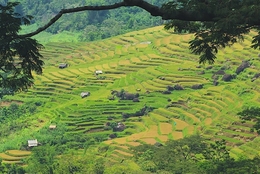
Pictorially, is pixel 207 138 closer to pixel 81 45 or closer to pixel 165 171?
pixel 165 171

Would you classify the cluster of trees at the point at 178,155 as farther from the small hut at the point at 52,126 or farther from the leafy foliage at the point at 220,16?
the leafy foliage at the point at 220,16

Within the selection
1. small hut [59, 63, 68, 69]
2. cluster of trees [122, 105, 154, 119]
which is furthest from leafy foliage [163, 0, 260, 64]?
small hut [59, 63, 68, 69]

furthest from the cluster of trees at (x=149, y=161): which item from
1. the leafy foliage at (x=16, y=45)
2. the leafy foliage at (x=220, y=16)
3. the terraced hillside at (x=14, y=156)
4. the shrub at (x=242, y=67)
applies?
the shrub at (x=242, y=67)

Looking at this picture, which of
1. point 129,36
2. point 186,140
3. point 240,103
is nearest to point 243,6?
point 186,140

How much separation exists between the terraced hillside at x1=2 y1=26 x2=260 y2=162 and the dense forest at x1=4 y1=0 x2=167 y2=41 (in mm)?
10629

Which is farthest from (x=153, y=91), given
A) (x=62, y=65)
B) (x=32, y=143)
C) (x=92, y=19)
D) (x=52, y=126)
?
(x=92, y=19)

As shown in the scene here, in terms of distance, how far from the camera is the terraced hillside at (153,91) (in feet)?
92.9

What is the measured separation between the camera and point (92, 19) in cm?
7275

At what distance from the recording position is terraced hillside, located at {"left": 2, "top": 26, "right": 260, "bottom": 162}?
28.3 metres

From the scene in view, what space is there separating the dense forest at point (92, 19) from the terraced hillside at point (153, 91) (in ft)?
34.9

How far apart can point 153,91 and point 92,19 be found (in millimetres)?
37477

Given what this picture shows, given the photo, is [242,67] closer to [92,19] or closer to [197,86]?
[197,86]

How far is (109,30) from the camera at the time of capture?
63781mm

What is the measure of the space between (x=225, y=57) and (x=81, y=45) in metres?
20.0
